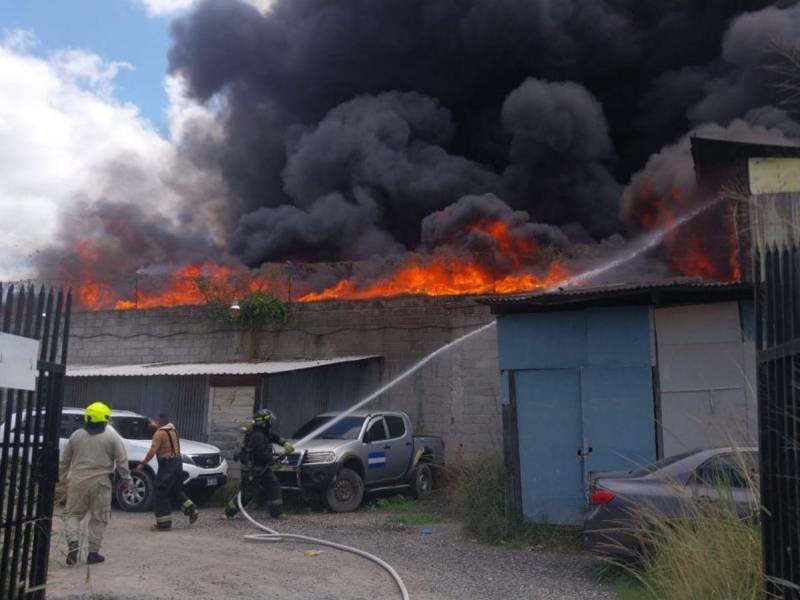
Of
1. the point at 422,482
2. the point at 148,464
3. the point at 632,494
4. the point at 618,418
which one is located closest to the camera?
the point at 632,494

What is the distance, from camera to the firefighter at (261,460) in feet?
36.5

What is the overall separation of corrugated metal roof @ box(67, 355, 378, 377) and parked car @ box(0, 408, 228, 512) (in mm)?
1513

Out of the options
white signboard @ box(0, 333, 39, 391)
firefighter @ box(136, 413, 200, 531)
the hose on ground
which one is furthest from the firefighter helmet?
white signboard @ box(0, 333, 39, 391)

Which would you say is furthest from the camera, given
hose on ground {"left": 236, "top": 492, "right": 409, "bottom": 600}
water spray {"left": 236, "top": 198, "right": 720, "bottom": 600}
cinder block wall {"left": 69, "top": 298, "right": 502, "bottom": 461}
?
cinder block wall {"left": 69, "top": 298, "right": 502, "bottom": 461}

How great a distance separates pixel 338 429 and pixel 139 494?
3307mm

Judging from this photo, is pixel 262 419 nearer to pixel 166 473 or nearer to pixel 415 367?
pixel 166 473

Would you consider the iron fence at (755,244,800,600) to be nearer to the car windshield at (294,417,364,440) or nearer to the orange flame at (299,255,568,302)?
the car windshield at (294,417,364,440)

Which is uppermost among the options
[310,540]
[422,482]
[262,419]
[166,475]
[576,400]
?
[576,400]

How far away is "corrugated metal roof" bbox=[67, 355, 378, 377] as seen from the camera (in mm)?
14289

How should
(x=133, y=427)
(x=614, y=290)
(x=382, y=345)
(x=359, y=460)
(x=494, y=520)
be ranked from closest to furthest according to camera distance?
1. (x=614, y=290)
2. (x=494, y=520)
3. (x=359, y=460)
4. (x=133, y=427)
5. (x=382, y=345)

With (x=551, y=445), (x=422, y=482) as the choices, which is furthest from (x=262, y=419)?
(x=551, y=445)

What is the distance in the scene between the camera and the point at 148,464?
1211cm

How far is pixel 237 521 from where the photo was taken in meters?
11.1

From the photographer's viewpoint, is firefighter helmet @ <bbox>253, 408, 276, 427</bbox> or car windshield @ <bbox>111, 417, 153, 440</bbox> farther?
car windshield @ <bbox>111, 417, 153, 440</bbox>
